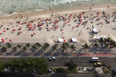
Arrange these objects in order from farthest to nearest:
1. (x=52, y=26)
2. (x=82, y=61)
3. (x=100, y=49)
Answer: (x=52, y=26), (x=100, y=49), (x=82, y=61)

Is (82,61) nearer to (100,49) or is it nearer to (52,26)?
(100,49)

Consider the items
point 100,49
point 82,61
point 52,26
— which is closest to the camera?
point 82,61

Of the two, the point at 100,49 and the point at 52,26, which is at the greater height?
the point at 52,26

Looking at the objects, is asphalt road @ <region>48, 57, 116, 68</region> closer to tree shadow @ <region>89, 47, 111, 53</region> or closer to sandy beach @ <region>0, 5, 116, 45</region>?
tree shadow @ <region>89, 47, 111, 53</region>

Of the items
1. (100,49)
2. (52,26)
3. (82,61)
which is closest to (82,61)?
(82,61)

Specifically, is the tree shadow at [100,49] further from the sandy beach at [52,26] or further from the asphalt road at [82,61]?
the sandy beach at [52,26]

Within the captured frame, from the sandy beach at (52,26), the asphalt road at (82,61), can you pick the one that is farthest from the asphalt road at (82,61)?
the sandy beach at (52,26)

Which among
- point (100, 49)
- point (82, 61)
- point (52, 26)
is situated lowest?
point (82, 61)

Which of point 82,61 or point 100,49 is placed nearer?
point 82,61

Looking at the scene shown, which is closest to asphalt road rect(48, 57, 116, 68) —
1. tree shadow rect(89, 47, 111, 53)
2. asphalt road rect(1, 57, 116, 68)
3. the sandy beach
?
asphalt road rect(1, 57, 116, 68)

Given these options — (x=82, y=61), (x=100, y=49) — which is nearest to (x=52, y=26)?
(x=82, y=61)
